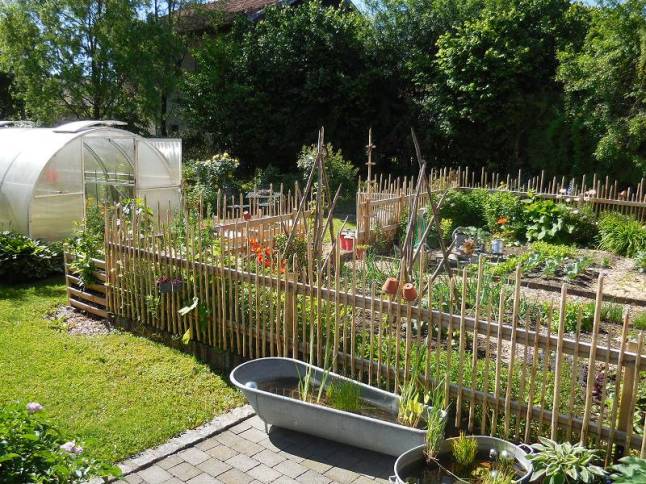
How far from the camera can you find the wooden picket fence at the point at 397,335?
4.02 m

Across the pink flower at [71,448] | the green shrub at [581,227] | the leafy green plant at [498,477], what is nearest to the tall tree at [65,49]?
the green shrub at [581,227]

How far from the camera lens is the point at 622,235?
37.5 ft

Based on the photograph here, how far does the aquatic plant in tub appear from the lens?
13.8 ft

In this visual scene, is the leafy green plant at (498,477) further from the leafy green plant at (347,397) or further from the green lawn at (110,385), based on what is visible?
the green lawn at (110,385)

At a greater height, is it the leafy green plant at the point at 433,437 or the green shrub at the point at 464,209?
the green shrub at the point at 464,209

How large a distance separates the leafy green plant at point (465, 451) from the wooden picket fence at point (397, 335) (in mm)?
504

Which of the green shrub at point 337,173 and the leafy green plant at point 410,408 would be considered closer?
the leafy green plant at point 410,408

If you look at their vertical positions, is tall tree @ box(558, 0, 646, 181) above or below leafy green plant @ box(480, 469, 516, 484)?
above

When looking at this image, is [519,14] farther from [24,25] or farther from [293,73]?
[24,25]

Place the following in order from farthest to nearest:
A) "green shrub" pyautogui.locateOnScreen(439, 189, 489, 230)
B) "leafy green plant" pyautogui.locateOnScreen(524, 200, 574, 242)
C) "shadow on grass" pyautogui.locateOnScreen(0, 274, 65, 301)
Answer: "green shrub" pyautogui.locateOnScreen(439, 189, 489, 230) → "leafy green plant" pyautogui.locateOnScreen(524, 200, 574, 242) → "shadow on grass" pyautogui.locateOnScreen(0, 274, 65, 301)

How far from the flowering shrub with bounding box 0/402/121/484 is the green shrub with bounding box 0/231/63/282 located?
22.1 ft

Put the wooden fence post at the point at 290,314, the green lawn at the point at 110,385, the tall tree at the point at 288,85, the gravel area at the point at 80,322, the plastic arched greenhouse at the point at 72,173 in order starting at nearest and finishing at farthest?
the green lawn at the point at 110,385 < the wooden fence post at the point at 290,314 < the gravel area at the point at 80,322 < the plastic arched greenhouse at the point at 72,173 < the tall tree at the point at 288,85

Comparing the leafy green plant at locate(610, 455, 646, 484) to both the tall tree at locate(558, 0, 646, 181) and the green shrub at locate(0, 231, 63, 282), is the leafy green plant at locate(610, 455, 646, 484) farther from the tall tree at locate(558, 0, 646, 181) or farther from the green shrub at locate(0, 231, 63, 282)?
the tall tree at locate(558, 0, 646, 181)

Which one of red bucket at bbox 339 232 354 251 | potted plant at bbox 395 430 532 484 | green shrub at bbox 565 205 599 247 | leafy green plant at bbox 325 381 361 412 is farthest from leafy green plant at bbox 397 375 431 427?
green shrub at bbox 565 205 599 247
